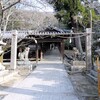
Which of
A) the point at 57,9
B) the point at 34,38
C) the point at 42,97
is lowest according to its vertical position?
the point at 42,97

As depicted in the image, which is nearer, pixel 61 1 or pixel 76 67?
pixel 76 67

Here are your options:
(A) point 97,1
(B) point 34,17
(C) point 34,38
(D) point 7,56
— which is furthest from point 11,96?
(A) point 97,1

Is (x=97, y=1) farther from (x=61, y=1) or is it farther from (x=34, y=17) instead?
(x=34, y=17)

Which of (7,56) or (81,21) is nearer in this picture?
(81,21)

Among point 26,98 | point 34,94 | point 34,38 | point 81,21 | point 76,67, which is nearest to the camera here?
point 26,98

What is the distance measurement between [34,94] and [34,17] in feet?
40.5

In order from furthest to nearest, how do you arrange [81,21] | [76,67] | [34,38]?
[81,21]
[34,38]
[76,67]

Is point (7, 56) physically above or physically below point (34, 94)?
above

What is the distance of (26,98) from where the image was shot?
7211mm

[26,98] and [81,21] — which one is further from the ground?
[81,21]

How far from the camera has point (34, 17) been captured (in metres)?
19.2

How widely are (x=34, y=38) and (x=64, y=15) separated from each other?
160 inches

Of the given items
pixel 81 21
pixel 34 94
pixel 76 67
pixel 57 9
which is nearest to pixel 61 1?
pixel 57 9

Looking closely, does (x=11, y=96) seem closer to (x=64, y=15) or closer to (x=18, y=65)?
(x=18, y=65)
